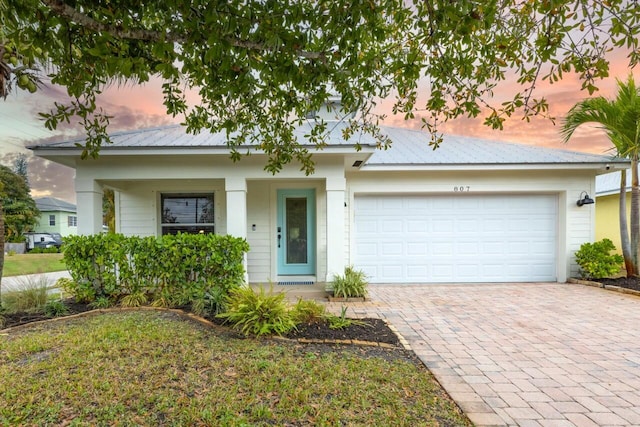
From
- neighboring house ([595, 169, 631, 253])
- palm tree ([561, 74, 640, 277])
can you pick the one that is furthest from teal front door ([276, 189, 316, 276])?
neighboring house ([595, 169, 631, 253])

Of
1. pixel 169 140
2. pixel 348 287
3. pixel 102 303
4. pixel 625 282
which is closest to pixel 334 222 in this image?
pixel 348 287

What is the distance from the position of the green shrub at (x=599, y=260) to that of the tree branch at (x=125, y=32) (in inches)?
324

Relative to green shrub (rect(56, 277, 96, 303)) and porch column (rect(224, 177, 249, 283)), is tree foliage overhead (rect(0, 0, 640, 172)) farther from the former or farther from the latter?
green shrub (rect(56, 277, 96, 303))

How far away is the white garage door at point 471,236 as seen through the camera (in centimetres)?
823

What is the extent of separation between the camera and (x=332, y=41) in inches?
106

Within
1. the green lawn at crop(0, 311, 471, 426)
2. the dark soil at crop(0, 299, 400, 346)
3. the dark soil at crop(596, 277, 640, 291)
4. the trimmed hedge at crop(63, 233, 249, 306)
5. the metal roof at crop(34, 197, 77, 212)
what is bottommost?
the dark soil at crop(596, 277, 640, 291)

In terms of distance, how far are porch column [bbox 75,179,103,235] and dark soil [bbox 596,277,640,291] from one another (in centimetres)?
1073

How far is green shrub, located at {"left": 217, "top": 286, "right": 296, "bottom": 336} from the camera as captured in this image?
4.06 meters

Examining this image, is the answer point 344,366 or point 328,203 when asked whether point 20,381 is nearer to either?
point 344,366

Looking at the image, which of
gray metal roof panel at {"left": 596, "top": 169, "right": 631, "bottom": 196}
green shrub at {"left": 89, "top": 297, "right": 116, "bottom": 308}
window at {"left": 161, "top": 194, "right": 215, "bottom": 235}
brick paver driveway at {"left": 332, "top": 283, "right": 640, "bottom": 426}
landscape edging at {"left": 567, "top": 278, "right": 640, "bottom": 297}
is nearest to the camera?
brick paver driveway at {"left": 332, "top": 283, "right": 640, "bottom": 426}

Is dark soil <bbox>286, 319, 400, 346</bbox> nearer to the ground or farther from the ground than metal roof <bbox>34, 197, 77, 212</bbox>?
nearer to the ground

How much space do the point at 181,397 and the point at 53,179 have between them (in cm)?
3198

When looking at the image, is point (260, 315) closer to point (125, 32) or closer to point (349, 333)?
point (349, 333)

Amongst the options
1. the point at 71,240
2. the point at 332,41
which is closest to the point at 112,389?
the point at 332,41
